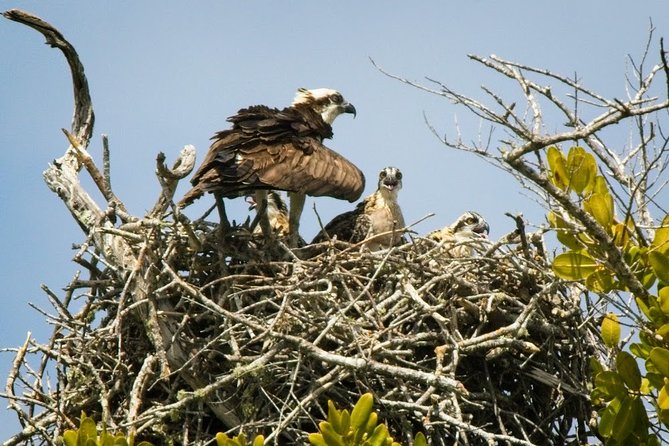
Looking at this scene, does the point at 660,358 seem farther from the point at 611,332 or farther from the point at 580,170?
the point at 580,170

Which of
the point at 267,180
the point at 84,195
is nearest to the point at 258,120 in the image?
the point at 267,180

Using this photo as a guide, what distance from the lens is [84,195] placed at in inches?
268

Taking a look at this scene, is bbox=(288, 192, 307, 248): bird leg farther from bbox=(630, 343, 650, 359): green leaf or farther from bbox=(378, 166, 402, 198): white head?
bbox=(630, 343, 650, 359): green leaf

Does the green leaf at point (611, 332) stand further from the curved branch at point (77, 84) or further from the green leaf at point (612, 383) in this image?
the curved branch at point (77, 84)

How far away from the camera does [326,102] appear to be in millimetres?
8711

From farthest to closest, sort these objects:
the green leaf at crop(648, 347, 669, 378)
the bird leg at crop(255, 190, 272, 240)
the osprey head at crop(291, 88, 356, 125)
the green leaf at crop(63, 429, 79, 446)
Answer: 1. the osprey head at crop(291, 88, 356, 125)
2. the bird leg at crop(255, 190, 272, 240)
3. the green leaf at crop(63, 429, 79, 446)
4. the green leaf at crop(648, 347, 669, 378)

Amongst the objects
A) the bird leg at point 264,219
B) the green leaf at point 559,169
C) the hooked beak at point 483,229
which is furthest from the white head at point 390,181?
the green leaf at point 559,169

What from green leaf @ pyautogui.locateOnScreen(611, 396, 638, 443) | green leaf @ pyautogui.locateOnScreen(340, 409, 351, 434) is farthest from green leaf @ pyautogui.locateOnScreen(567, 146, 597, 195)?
green leaf @ pyautogui.locateOnScreen(340, 409, 351, 434)

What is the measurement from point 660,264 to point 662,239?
0.14 meters

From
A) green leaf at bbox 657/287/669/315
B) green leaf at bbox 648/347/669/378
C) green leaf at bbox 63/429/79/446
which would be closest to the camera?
green leaf at bbox 648/347/669/378

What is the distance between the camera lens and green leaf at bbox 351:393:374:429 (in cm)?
496

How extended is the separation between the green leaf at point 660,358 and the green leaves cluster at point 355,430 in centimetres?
117

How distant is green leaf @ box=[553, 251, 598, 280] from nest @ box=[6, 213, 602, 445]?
577 millimetres

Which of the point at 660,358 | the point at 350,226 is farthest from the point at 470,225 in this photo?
the point at 660,358
